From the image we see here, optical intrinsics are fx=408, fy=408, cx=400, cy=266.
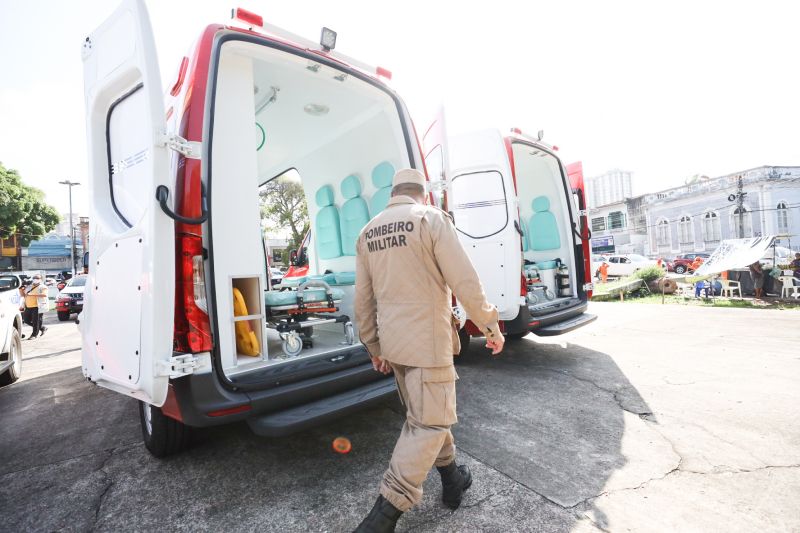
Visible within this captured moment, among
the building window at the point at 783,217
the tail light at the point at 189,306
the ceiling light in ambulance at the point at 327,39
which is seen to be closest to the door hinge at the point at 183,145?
the tail light at the point at 189,306

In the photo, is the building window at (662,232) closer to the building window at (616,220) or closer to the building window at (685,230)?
the building window at (685,230)

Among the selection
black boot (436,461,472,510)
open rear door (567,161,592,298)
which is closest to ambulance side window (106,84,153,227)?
black boot (436,461,472,510)

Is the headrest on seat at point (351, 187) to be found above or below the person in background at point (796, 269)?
above

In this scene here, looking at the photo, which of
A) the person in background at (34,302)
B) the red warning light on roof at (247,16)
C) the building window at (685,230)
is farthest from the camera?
the building window at (685,230)

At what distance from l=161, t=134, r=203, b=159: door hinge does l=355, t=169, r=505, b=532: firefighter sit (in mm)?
943

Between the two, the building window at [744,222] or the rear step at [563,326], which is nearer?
the rear step at [563,326]

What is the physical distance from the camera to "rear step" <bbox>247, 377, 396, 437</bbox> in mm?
2012

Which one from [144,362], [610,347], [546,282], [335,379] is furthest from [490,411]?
[546,282]

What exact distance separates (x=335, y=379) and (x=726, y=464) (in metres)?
2.25

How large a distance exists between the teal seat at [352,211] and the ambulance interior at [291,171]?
0.04ft

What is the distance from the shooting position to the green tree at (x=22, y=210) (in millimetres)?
24484

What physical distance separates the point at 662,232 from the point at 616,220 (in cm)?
511

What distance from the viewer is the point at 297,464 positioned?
2.43 m

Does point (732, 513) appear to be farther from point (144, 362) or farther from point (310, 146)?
point (310, 146)
